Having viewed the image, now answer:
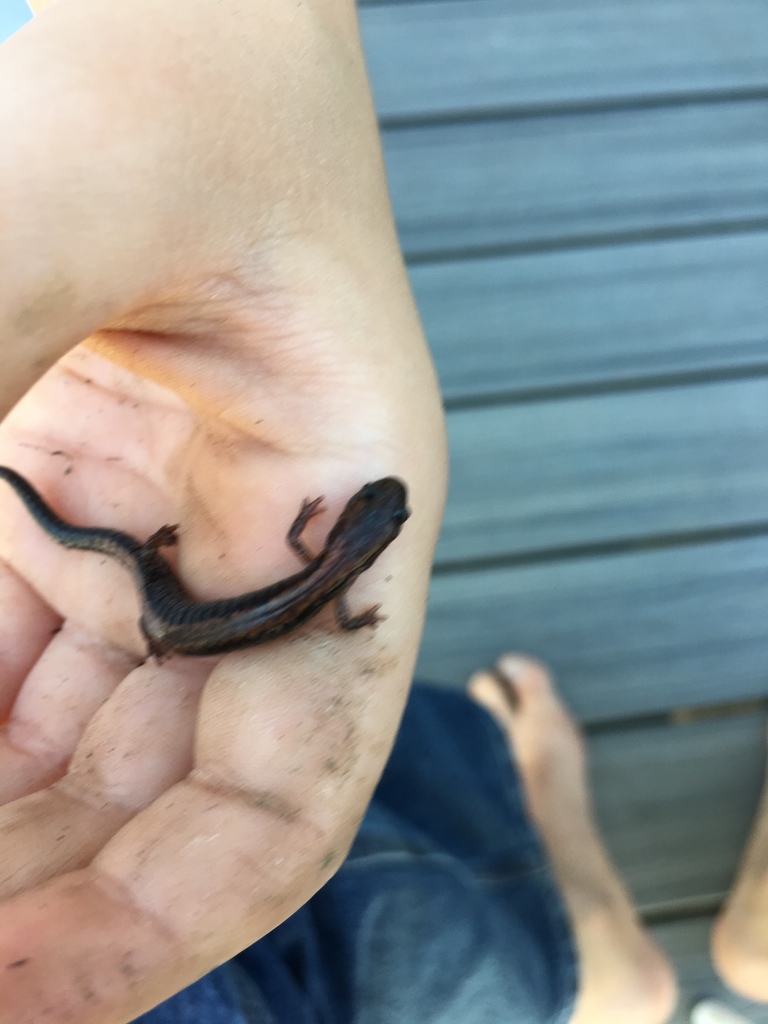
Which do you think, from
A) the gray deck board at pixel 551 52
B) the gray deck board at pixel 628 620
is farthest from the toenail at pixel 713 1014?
the gray deck board at pixel 551 52

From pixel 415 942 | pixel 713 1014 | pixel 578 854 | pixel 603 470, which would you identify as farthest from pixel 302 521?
pixel 713 1014

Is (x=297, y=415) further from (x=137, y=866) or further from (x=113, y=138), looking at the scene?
(x=137, y=866)

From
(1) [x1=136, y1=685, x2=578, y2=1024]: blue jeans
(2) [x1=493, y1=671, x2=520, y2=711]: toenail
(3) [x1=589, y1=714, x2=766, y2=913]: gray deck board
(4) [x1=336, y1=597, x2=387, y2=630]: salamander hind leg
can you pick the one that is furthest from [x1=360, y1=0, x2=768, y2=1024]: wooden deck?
(4) [x1=336, y1=597, x2=387, y2=630]: salamander hind leg

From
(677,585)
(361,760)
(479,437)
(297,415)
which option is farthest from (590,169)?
(361,760)

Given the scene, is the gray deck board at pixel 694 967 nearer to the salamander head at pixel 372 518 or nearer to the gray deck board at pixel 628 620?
the gray deck board at pixel 628 620

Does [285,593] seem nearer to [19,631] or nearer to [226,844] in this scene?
[226,844]

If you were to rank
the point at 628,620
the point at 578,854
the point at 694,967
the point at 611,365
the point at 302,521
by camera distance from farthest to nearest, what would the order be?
1. the point at 611,365
2. the point at 628,620
3. the point at 578,854
4. the point at 694,967
5. the point at 302,521

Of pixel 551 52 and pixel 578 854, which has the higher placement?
pixel 551 52

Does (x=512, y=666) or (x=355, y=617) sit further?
(x=512, y=666)
